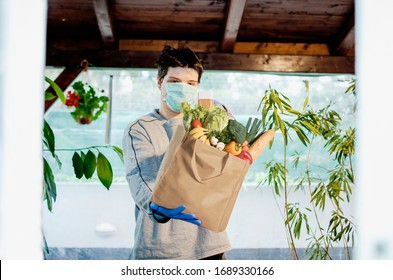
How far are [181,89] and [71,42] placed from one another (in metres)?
1.71

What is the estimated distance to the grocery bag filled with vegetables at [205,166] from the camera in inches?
57.0

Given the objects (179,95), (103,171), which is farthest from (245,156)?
(103,171)

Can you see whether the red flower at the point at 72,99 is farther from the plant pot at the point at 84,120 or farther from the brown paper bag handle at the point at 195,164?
the brown paper bag handle at the point at 195,164

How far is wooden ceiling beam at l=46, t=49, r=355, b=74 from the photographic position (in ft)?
10.3

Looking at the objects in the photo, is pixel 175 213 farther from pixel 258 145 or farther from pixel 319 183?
pixel 319 183

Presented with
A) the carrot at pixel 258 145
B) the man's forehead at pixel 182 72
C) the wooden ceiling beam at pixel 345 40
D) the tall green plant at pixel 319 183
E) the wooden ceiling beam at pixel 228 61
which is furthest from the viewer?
the wooden ceiling beam at pixel 228 61

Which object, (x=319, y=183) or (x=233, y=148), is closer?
(x=233, y=148)

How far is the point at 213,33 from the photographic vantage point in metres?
3.25

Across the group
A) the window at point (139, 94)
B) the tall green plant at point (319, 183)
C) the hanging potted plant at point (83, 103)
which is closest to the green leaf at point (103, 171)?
the tall green plant at point (319, 183)

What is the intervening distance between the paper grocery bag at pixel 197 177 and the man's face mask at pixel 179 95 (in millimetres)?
369

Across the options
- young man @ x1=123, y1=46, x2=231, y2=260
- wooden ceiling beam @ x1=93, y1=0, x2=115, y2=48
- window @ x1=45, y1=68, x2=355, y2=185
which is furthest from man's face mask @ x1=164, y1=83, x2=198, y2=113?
wooden ceiling beam @ x1=93, y1=0, x2=115, y2=48

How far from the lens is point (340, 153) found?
2.39 meters

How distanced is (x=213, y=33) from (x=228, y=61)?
8.6 inches
